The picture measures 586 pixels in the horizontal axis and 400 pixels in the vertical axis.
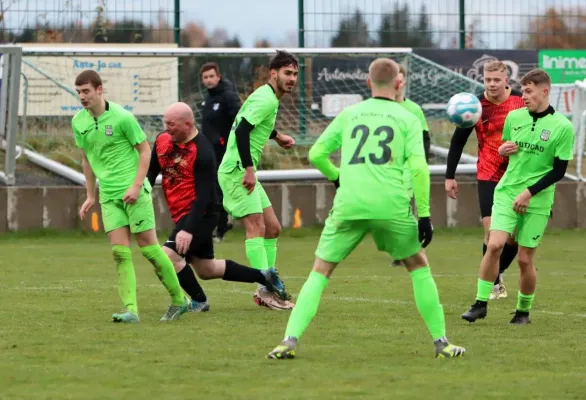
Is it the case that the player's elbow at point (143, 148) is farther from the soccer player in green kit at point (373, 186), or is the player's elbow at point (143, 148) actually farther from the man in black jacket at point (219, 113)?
the man in black jacket at point (219, 113)

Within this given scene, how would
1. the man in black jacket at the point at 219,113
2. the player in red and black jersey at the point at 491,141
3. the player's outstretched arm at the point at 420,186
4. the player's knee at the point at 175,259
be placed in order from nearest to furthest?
the player's outstretched arm at the point at 420,186
the player's knee at the point at 175,259
the player in red and black jersey at the point at 491,141
the man in black jacket at the point at 219,113

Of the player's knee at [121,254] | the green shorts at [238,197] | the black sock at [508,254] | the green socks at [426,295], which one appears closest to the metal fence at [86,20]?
the green shorts at [238,197]

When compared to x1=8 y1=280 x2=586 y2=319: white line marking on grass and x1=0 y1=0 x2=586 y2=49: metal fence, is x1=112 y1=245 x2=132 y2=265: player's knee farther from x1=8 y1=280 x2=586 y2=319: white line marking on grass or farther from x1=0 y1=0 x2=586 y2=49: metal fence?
x1=0 y1=0 x2=586 y2=49: metal fence

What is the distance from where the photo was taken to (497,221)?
10.0m

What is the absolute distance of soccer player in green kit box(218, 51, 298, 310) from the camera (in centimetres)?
1102

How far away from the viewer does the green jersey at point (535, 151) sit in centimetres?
989

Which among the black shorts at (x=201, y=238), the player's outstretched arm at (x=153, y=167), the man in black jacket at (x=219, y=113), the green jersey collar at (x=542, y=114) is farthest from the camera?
the man in black jacket at (x=219, y=113)

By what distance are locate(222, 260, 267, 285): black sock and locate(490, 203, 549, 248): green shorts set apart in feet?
6.58

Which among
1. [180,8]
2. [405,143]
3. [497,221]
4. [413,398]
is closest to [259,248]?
[497,221]

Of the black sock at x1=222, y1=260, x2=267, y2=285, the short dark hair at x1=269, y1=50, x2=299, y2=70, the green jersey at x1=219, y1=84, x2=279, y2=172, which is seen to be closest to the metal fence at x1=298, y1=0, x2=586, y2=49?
the green jersey at x1=219, y1=84, x2=279, y2=172

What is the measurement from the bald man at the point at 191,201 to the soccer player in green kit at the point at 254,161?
0.28 metres

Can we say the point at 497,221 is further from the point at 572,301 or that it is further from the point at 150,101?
the point at 150,101

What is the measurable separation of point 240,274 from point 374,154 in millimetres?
3202

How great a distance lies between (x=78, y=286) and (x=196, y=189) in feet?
11.0
